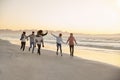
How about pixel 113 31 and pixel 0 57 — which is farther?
pixel 0 57

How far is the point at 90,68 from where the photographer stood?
3.65 meters

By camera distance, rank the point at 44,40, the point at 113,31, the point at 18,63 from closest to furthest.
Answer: the point at 113,31, the point at 18,63, the point at 44,40

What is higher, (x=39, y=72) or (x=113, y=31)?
(x=113, y=31)
